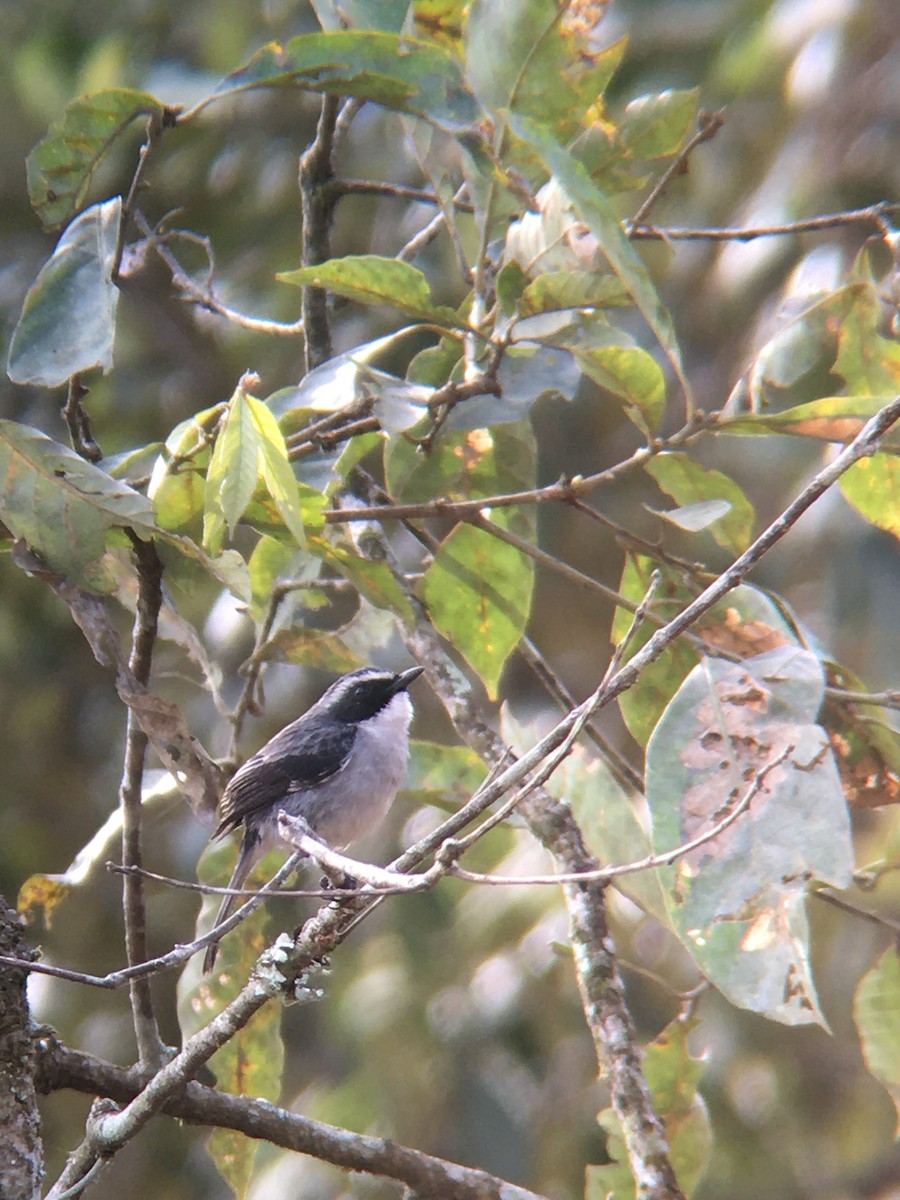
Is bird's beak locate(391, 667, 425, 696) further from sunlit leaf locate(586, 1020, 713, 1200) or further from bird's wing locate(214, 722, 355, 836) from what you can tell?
sunlit leaf locate(586, 1020, 713, 1200)

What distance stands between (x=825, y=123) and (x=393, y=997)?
15.6 feet

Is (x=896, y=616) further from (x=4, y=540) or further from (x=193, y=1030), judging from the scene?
(x=4, y=540)

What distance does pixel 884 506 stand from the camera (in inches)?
119

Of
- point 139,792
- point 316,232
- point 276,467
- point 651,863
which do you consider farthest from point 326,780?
point 651,863

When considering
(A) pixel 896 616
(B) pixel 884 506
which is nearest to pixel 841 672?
(B) pixel 884 506

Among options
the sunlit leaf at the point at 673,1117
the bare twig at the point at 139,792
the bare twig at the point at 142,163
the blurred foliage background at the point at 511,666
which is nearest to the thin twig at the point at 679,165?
the bare twig at the point at 142,163

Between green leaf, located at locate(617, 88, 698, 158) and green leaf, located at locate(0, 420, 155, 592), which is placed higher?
green leaf, located at locate(617, 88, 698, 158)

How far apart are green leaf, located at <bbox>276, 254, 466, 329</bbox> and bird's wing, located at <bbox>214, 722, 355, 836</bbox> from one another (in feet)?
5.62

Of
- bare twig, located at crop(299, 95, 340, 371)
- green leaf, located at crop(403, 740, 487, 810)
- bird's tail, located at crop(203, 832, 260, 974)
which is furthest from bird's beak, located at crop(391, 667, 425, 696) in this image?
bare twig, located at crop(299, 95, 340, 371)

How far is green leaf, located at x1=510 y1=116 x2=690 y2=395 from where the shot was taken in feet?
7.26

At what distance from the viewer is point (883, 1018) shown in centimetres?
304

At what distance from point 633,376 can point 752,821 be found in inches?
32.1

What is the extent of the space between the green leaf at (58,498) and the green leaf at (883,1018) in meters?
1.78

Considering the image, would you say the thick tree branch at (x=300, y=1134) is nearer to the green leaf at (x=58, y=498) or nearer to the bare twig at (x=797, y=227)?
the green leaf at (x=58, y=498)
